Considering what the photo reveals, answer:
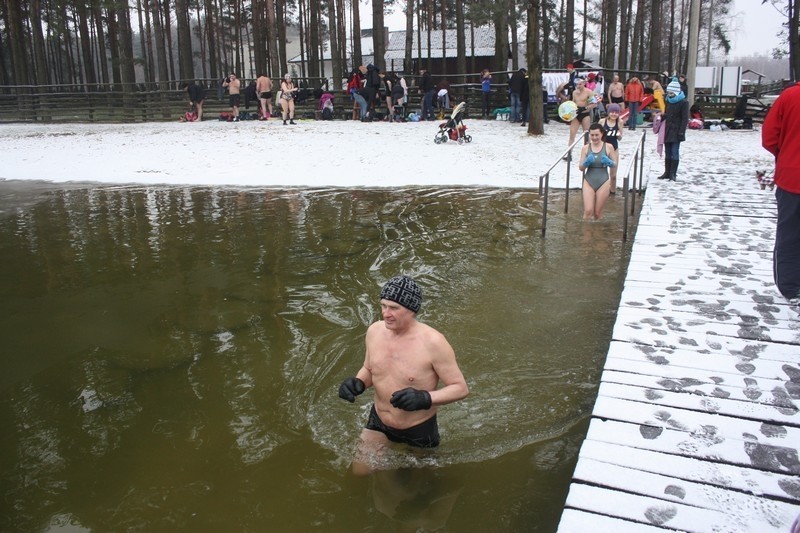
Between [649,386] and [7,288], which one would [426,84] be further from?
[649,386]

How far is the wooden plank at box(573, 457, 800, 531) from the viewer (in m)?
3.14

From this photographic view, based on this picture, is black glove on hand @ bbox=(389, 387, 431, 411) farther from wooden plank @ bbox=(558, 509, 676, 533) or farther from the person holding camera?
the person holding camera

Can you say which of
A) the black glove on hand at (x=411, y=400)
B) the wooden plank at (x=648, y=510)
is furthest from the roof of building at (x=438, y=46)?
the wooden plank at (x=648, y=510)

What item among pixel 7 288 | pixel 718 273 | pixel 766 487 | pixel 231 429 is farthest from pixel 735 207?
pixel 7 288

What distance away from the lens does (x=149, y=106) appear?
2983 cm

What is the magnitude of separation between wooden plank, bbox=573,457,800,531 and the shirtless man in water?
0.85 metres

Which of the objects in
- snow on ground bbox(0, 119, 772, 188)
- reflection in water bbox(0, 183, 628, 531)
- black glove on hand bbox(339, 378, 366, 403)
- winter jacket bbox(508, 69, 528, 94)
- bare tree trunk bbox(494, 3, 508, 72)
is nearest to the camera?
black glove on hand bbox(339, 378, 366, 403)

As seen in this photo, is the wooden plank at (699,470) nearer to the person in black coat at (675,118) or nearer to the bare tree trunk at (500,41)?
the person in black coat at (675,118)

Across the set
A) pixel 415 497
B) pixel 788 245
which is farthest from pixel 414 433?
pixel 788 245

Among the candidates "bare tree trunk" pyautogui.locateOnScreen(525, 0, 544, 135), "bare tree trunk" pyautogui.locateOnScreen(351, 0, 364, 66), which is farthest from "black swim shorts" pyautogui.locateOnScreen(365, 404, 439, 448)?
"bare tree trunk" pyautogui.locateOnScreen(351, 0, 364, 66)

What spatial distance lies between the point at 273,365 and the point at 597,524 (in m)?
3.43

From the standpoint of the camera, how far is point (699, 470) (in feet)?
11.6

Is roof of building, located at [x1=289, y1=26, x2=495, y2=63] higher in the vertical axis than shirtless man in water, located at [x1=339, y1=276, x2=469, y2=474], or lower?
higher

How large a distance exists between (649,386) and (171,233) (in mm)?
8225
